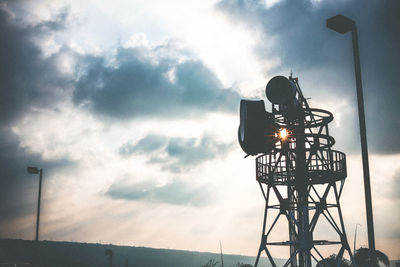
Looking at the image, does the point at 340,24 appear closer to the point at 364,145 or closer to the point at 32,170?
the point at 364,145

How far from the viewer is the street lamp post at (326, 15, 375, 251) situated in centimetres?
1888

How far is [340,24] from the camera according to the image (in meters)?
21.3

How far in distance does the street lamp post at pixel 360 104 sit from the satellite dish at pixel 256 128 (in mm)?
4649

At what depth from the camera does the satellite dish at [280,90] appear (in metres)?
20.9

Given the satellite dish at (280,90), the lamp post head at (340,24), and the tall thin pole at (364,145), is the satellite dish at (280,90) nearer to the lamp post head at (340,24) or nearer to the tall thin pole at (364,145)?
the tall thin pole at (364,145)

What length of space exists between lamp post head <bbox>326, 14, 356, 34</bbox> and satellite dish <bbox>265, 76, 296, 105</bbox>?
4.02 metres

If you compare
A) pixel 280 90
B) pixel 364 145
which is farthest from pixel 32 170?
pixel 364 145

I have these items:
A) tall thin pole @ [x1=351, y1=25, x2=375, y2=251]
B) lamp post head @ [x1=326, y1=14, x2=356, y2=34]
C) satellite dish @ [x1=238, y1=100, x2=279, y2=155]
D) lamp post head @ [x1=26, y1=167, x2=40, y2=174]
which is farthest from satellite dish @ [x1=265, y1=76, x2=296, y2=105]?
lamp post head @ [x1=26, y1=167, x2=40, y2=174]

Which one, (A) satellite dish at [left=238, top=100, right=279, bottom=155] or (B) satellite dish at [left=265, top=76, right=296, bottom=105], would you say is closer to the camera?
(A) satellite dish at [left=238, top=100, right=279, bottom=155]

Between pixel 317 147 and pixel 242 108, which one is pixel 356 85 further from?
pixel 242 108

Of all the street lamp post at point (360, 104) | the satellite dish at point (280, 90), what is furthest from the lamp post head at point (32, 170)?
the street lamp post at point (360, 104)

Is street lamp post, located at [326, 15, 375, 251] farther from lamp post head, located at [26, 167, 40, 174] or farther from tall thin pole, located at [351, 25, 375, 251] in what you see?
lamp post head, located at [26, 167, 40, 174]

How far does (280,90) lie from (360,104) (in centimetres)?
445

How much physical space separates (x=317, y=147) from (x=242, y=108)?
468 cm
